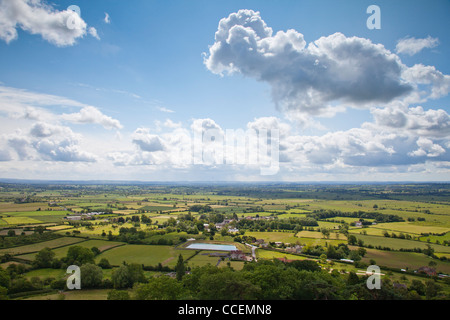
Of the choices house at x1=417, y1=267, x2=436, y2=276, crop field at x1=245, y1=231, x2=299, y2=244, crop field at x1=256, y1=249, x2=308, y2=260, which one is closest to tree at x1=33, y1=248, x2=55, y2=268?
crop field at x1=256, y1=249, x2=308, y2=260

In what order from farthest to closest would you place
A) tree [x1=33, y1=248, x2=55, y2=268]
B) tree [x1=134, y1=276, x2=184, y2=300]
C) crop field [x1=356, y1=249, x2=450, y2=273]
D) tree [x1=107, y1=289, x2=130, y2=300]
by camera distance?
crop field [x1=356, y1=249, x2=450, y2=273] → tree [x1=33, y1=248, x2=55, y2=268] → tree [x1=107, y1=289, x2=130, y2=300] → tree [x1=134, y1=276, x2=184, y2=300]

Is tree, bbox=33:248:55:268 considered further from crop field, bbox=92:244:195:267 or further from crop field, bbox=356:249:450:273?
crop field, bbox=356:249:450:273

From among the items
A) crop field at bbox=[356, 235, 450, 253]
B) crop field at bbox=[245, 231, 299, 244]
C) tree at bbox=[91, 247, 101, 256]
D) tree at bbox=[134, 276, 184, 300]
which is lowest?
crop field at bbox=[245, 231, 299, 244]

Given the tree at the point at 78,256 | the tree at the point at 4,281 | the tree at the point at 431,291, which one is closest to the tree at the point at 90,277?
the tree at the point at 78,256

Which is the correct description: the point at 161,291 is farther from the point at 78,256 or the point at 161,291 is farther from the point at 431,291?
the point at 431,291

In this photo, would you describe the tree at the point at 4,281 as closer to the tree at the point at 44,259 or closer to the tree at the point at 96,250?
the tree at the point at 44,259

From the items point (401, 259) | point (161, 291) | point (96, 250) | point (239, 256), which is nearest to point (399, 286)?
point (401, 259)
